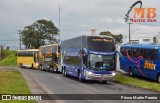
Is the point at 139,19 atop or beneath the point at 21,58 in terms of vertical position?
atop

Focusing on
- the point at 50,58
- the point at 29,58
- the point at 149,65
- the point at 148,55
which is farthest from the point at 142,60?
the point at 29,58

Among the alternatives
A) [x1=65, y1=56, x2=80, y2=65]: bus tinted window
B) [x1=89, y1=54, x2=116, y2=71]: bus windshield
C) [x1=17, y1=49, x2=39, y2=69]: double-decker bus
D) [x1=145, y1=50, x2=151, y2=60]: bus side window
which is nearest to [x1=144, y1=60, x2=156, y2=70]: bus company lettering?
[x1=145, y1=50, x2=151, y2=60]: bus side window

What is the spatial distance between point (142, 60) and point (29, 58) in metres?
36.9

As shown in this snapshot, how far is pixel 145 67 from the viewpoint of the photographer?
1390 inches

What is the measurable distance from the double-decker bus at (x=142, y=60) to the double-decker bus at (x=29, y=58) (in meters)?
24.6

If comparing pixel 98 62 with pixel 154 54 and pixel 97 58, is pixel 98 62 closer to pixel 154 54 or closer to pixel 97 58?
pixel 97 58

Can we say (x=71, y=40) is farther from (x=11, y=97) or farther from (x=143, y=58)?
(x=11, y=97)

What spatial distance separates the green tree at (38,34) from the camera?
119312mm

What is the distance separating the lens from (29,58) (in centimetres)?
6994

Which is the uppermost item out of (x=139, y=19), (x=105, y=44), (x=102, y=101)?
(x=139, y=19)

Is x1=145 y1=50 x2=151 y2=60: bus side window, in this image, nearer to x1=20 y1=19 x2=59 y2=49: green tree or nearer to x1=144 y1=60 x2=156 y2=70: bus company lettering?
x1=144 y1=60 x2=156 y2=70: bus company lettering

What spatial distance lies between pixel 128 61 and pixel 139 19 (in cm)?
2320

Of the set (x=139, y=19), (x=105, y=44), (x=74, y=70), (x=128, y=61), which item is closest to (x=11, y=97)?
(x=105, y=44)

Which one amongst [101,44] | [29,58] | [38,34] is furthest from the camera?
[38,34]
